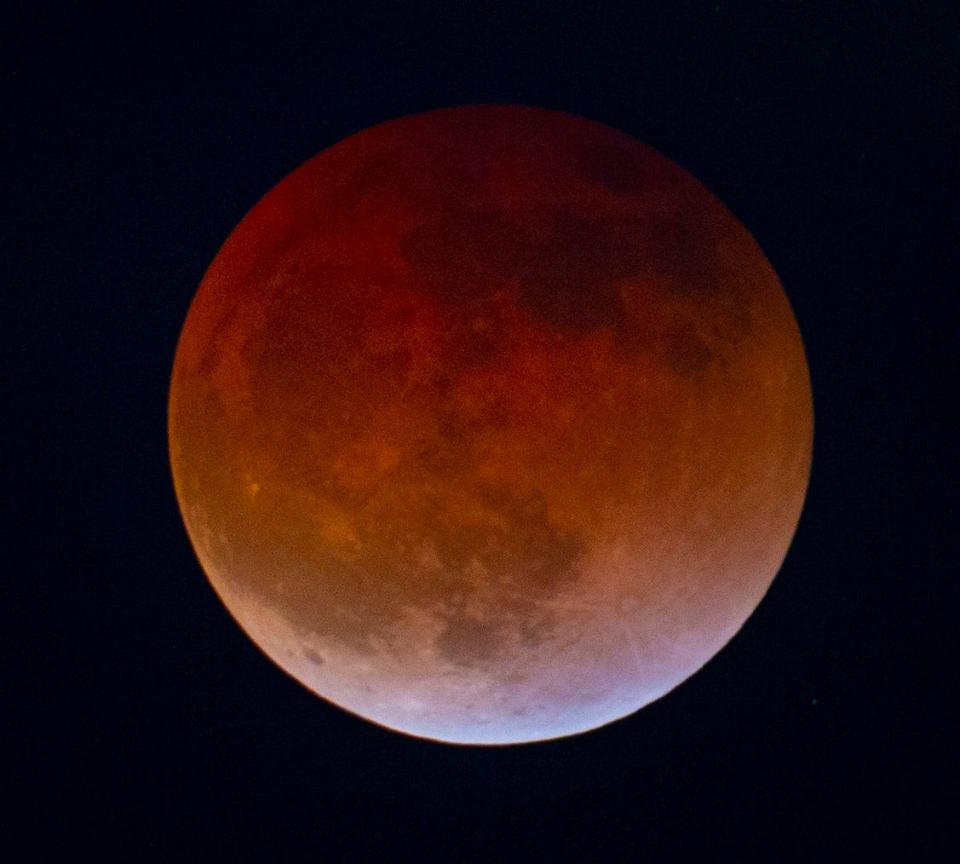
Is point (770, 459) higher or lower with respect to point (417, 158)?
lower

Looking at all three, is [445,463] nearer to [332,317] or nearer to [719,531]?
[332,317]

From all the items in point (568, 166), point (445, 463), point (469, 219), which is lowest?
point (445, 463)

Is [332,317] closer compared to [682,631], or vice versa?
[332,317]

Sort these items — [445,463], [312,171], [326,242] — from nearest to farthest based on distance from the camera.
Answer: [445,463] → [326,242] → [312,171]

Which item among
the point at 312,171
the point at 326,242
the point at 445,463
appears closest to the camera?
the point at 445,463

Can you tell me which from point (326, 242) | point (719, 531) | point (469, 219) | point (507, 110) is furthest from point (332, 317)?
point (719, 531)

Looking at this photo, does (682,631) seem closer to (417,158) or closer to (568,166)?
(568,166)

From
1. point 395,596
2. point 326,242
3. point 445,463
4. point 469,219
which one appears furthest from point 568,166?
point 395,596
